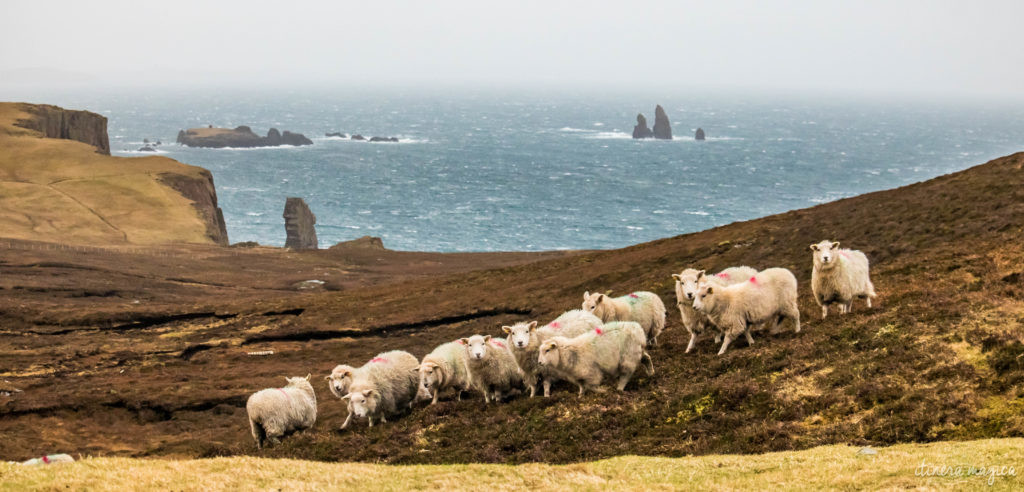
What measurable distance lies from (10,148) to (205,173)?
33339 mm

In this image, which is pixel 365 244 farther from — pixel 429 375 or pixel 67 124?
pixel 67 124

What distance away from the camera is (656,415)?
18.7m

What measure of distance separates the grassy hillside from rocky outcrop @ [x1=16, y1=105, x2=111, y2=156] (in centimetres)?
15881

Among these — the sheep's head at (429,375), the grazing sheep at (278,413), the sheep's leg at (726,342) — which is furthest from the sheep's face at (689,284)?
the grazing sheep at (278,413)

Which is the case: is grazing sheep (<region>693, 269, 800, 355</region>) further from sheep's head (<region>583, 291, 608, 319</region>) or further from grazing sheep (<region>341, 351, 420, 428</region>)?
grazing sheep (<region>341, 351, 420, 428</region>)

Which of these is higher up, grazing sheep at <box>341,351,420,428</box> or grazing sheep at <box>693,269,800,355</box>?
grazing sheep at <box>693,269,800,355</box>

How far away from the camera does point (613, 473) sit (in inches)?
586

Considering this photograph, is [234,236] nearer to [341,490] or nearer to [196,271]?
[196,271]

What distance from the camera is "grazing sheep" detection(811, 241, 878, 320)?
22.8m

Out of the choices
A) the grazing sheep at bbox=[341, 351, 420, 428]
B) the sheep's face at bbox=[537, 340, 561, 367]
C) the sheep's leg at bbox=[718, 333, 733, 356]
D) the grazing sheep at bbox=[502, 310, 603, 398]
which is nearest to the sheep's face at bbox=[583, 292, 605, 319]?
the grazing sheep at bbox=[502, 310, 603, 398]

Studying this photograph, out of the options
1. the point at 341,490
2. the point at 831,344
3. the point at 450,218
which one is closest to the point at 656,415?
the point at 831,344

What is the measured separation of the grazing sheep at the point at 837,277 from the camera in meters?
22.8

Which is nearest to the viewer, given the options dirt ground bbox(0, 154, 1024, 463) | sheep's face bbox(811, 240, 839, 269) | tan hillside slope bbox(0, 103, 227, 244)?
dirt ground bbox(0, 154, 1024, 463)

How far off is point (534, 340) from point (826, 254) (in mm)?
8200
